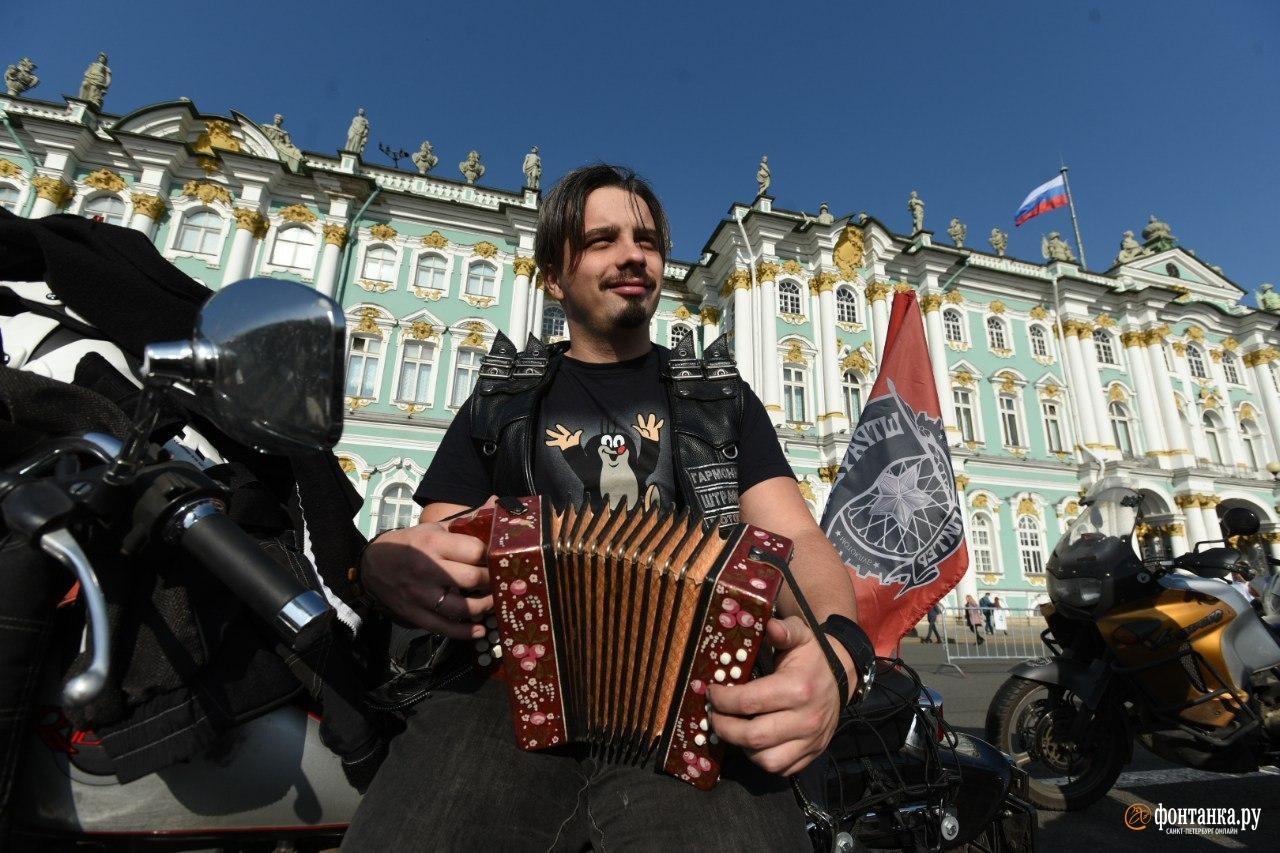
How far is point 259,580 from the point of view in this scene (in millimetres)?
890

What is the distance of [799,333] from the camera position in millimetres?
21469

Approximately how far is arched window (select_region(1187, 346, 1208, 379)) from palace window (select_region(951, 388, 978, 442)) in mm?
11903

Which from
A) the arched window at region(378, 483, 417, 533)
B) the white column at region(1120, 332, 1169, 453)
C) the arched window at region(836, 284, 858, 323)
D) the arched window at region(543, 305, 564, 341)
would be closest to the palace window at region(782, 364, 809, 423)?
the arched window at region(836, 284, 858, 323)

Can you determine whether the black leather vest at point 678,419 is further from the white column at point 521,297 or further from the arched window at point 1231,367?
the arched window at point 1231,367

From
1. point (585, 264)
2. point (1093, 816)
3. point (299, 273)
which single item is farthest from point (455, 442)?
point (299, 273)

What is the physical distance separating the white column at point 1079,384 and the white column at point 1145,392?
2802 mm

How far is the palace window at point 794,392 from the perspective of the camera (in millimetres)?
20719

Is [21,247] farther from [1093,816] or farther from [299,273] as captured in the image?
[299,273]

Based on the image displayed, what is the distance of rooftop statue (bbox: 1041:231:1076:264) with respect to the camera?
86.1 feet

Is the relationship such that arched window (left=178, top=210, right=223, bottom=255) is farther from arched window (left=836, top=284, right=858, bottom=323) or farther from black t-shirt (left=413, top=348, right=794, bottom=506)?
black t-shirt (left=413, top=348, right=794, bottom=506)

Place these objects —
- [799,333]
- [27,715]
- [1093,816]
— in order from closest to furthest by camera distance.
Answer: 1. [27,715]
2. [1093,816]
3. [799,333]

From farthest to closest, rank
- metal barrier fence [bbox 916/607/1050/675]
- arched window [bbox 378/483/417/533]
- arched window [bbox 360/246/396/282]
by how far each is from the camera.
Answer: arched window [bbox 360/246/396/282]
arched window [bbox 378/483/417/533]
metal barrier fence [bbox 916/607/1050/675]

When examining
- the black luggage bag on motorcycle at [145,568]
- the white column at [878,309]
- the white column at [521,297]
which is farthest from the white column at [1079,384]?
the black luggage bag on motorcycle at [145,568]

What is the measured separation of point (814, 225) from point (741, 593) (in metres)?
22.8
